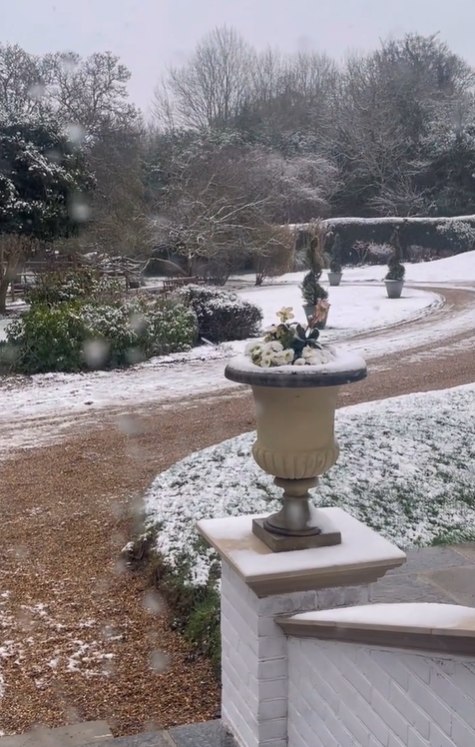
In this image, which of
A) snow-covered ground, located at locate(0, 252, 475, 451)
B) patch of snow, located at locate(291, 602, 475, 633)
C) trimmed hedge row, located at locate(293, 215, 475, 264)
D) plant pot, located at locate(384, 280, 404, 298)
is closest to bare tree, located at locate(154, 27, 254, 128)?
trimmed hedge row, located at locate(293, 215, 475, 264)

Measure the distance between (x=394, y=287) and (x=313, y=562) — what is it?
686 inches

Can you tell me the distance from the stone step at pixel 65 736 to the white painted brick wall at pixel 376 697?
928 millimetres

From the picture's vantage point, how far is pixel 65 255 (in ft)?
69.3

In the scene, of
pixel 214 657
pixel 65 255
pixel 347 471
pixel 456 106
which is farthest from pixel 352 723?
pixel 456 106

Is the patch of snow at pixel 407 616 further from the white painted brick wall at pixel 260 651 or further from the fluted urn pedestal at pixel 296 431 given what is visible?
the fluted urn pedestal at pixel 296 431

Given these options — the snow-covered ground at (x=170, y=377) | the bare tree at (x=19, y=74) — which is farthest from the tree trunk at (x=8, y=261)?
the bare tree at (x=19, y=74)

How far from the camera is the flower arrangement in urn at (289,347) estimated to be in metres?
2.68

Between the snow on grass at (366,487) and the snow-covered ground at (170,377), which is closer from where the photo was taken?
the snow on grass at (366,487)

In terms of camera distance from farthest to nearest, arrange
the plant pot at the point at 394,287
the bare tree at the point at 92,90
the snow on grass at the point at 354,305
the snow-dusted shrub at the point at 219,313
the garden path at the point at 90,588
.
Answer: the bare tree at the point at 92,90 → the plant pot at the point at 394,287 → the snow on grass at the point at 354,305 → the snow-dusted shrub at the point at 219,313 → the garden path at the point at 90,588

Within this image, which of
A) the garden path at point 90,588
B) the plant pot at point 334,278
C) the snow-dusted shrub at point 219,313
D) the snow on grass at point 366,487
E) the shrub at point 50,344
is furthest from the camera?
the plant pot at point 334,278

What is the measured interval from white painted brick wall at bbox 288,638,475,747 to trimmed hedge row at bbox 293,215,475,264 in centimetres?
2883

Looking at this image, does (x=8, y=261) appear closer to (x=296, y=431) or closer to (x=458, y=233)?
(x=296, y=431)

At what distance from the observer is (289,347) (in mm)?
2762

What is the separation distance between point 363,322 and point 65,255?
29.0 feet
